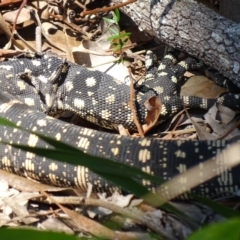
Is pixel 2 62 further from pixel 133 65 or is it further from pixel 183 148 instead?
pixel 183 148

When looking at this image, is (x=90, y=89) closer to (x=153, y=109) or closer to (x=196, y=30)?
(x=153, y=109)

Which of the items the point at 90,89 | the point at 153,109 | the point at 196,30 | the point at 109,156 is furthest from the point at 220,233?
the point at 90,89

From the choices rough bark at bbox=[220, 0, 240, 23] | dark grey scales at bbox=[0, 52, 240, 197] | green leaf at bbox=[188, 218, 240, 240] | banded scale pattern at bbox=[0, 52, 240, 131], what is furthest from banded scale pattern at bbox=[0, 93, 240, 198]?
rough bark at bbox=[220, 0, 240, 23]

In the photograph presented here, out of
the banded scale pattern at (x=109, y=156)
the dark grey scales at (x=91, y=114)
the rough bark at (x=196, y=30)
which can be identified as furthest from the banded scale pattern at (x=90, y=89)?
the banded scale pattern at (x=109, y=156)

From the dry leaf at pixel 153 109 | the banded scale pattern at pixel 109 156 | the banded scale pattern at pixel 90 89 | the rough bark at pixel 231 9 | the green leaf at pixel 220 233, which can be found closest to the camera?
the green leaf at pixel 220 233

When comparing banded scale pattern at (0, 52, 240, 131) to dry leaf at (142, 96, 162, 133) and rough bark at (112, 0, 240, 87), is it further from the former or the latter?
rough bark at (112, 0, 240, 87)

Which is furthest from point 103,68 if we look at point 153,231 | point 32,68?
point 153,231

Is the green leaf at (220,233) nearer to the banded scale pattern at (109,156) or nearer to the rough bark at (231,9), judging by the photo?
the banded scale pattern at (109,156)
